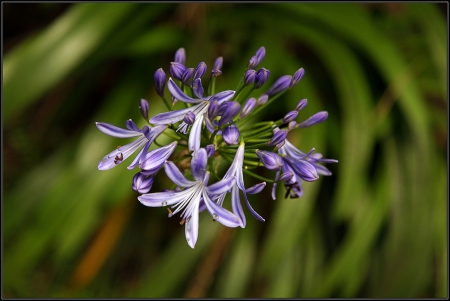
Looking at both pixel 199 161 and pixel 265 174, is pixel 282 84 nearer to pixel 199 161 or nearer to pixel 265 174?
pixel 199 161

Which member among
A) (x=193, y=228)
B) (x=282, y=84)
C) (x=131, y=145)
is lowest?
(x=193, y=228)

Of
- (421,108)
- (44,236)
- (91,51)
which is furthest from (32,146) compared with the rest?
(421,108)

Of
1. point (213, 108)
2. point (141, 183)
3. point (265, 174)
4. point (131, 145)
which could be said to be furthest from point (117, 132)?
point (265, 174)

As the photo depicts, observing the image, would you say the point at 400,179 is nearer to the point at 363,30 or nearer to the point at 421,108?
the point at 421,108

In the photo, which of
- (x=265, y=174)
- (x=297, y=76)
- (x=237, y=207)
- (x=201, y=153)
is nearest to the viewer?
(x=201, y=153)

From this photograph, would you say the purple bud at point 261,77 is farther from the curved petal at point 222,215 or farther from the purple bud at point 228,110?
the curved petal at point 222,215

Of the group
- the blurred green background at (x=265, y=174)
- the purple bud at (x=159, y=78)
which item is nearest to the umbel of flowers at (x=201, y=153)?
the purple bud at (x=159, y=78)
